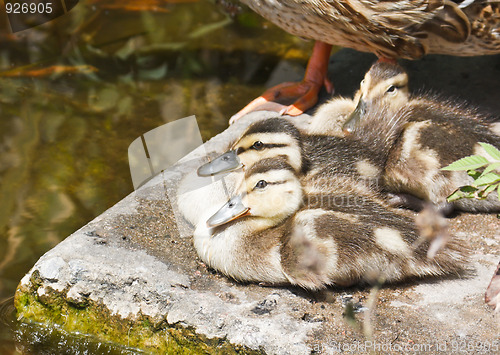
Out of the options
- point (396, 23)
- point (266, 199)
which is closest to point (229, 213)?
point (266, 199)

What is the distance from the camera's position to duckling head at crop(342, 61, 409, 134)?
351cm

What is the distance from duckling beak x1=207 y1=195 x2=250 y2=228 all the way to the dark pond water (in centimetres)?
57

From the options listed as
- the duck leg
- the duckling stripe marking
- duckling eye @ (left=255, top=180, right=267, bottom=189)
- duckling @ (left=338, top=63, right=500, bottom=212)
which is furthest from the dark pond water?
duckling @ (left=338, top=63, right=500, bottom=212)

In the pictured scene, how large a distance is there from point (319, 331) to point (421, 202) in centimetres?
93

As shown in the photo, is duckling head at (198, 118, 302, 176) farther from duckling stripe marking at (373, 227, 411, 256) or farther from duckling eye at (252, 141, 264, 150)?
duckling stripe marking at (373, 227, 411, 256)

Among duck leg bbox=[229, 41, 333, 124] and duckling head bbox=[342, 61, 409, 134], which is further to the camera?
duck leg bbox=[229, 41, 333, 124]

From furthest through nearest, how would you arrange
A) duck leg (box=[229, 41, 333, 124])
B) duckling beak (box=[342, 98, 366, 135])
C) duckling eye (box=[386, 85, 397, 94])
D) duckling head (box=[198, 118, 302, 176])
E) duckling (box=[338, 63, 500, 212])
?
duck leg (box=[229, 41, 333, 124]) < duckling eye (box=[386, 85, 397, 94]) < duckling beak (box=[342, 98, 366, 135]) < duckling (box=[338, 63, 500, 212]) < duckling head (box=[198, 118, 302, 176])

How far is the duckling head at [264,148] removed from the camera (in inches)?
116

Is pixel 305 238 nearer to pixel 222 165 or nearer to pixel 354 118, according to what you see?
pixel 222 165

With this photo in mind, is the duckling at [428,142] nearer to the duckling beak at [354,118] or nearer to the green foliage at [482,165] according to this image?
the duckling beak at [354,118]

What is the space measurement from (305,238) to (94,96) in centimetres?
249

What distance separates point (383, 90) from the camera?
3598 millimetres

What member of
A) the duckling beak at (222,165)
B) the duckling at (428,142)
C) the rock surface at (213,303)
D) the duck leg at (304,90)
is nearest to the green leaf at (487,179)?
the rock surface at (213,303)

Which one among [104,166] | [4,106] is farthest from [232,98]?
[4,106]
